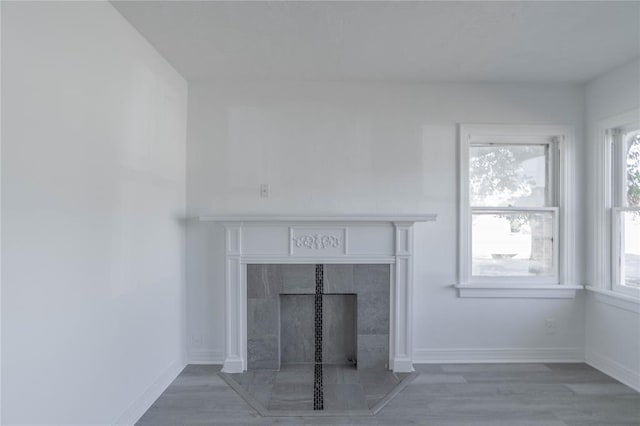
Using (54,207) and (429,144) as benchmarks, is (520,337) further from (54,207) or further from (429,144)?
(54,207)

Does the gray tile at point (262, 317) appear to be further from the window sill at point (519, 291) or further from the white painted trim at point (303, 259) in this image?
the window sill at point (519, 291)

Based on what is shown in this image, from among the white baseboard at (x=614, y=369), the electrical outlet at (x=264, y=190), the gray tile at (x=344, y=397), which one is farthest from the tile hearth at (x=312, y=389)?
the white baseboard at (x=614, y=369)

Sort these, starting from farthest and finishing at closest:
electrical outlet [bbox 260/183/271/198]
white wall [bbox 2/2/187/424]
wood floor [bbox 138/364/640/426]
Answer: electrical outlet [bbox 260/183/271/198], wood floor [bbox 138/364/640/426], white wall [bbox 2/2/187/424]

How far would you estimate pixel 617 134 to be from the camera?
10.9 feet

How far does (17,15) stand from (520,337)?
4.19m

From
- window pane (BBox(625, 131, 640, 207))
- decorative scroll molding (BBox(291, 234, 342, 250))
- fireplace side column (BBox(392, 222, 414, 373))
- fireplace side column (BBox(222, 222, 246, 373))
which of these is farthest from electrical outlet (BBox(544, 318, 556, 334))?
fireplace side column (BBox(222, 222, 246, 373))

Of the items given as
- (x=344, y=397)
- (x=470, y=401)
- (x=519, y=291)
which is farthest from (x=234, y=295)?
(x=519, y=291)

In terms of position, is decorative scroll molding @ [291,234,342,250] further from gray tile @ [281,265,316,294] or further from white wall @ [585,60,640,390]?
white wall @ [585,60,640,390]

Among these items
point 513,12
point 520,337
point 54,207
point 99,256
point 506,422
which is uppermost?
point 513,12

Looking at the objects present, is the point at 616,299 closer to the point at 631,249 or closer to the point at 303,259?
the point at 631,249

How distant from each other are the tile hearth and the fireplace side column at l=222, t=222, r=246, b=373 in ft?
0.63

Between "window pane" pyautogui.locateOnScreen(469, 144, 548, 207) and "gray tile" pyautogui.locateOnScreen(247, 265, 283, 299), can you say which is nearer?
"gray tile" pyautogui.locateOnScreen(247, 265, 283, 299)

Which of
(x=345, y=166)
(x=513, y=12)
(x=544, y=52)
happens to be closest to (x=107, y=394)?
(x=345, y=166)

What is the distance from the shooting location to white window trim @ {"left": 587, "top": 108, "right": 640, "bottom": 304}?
332 centimetres
